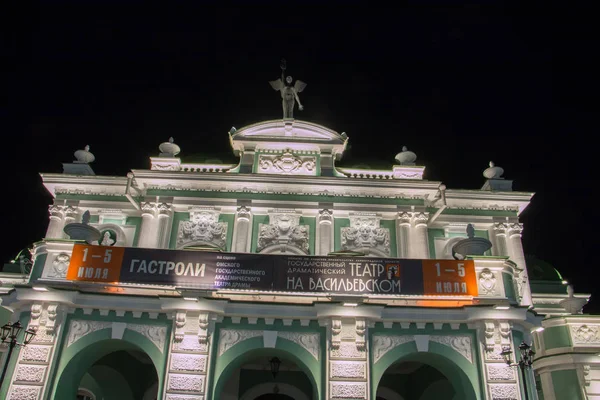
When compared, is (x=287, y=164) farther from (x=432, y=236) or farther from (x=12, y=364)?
(x=12, y=364)

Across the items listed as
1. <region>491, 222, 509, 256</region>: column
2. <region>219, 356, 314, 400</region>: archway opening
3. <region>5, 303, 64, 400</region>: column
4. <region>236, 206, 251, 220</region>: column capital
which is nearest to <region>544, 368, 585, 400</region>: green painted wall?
<region>491, 222, 509, 256</region>: column

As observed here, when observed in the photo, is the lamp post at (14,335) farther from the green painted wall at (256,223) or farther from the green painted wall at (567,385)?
the green painted wall at (567,385)

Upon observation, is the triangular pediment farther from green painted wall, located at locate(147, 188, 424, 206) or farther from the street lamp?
the street lamp

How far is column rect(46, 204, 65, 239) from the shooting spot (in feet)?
73.0

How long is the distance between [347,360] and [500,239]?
10072 mm

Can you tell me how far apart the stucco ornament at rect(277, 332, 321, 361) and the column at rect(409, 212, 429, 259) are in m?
6.57

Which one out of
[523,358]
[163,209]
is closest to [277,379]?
[163,209]

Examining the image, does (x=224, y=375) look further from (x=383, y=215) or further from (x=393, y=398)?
(x=383, y=215)

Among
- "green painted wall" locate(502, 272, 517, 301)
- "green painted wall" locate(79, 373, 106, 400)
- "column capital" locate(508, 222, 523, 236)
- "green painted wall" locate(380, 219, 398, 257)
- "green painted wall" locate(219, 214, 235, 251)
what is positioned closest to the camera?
"green painted wall" locate(502, 272, 517, 301)

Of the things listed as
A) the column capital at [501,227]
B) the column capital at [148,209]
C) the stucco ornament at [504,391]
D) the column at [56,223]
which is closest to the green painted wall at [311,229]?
the column capital at [148,209]

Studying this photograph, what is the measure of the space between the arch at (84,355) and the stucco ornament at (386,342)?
648cm

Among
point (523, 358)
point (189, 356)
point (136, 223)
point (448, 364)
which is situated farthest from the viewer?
point (136, 223)

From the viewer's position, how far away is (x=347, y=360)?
54.3 ft

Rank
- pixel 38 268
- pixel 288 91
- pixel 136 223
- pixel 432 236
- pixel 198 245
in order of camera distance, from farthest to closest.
Result: pixel 288 91 → pixel 432 236 → pixel 136 223 → pixel 198 245 → pixel 38 268
